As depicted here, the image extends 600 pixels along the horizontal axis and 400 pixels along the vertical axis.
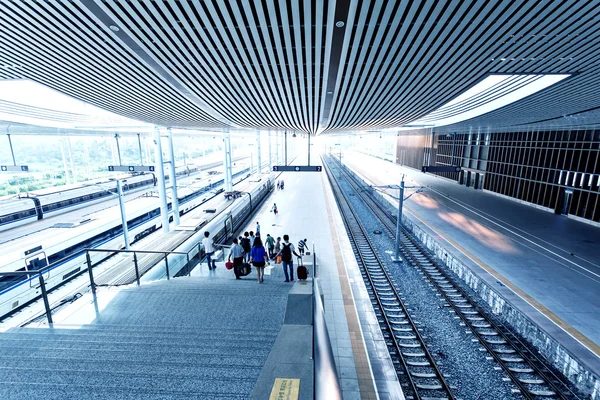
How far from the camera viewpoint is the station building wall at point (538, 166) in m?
16.2

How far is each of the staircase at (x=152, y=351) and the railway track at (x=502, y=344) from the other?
20.7 ft

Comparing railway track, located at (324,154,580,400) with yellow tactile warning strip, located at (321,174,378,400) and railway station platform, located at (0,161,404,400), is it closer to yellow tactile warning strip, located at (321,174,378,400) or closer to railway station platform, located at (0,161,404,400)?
railway station platform, located at (0,161,404,400)

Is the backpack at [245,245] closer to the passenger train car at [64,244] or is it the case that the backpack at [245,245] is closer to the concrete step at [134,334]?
the passenger train car at [64,244]

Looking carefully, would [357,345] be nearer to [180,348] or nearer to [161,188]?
[180,348]

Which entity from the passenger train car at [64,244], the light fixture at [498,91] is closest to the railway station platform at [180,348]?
the passenger train car at [64,244]

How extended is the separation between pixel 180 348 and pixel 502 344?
28.1 feet

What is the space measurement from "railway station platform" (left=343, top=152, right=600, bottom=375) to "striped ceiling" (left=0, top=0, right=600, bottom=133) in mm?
6027

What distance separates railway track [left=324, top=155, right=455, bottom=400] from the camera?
637 cm

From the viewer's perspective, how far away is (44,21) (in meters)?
5.15

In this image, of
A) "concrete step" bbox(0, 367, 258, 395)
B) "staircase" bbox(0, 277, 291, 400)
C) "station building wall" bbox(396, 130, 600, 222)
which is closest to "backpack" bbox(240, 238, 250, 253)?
"staircase" bbox(0, 277, 291, 400)

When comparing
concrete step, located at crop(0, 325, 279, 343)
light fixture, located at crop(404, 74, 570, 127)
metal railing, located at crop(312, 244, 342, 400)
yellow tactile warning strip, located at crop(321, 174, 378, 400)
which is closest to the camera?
metal railing, located at crop(312, 244, 342, 400)

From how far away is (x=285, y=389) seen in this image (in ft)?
7.35

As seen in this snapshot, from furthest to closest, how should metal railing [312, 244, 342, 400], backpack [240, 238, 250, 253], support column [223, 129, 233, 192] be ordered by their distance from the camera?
support column [223, 129, 233, 192] < backpack [240, 238, 250, 253] < metal railing [312, 244, 342, 400]

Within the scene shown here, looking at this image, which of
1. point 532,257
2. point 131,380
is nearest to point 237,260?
point 131,380
